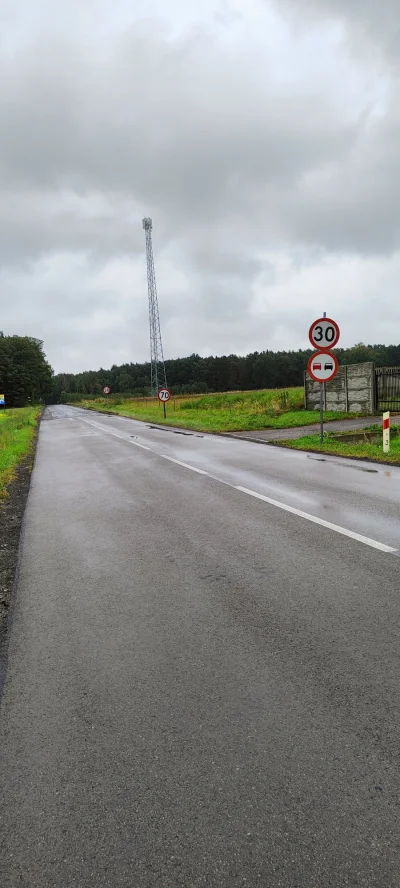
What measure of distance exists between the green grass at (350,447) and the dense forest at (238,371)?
9223cm

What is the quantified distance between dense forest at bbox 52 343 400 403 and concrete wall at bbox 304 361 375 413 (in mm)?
83204

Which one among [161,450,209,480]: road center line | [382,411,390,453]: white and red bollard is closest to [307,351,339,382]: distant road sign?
[382,411,390,453]: white and red bollard

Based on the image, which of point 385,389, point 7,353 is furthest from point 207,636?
point 7,353

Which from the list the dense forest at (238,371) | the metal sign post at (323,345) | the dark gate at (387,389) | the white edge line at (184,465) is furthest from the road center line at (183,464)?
the dense forest at (238,371)

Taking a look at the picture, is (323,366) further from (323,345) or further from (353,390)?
(353,390)

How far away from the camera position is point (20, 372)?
103562 millimetres

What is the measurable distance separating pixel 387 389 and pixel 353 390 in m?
1.33

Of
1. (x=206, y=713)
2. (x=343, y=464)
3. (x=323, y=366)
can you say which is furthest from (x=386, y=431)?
(x=206, y=713)

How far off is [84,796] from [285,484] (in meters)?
7.14

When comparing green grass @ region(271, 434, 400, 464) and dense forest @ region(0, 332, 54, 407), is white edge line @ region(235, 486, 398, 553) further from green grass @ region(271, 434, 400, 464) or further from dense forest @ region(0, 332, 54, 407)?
dense forest @ region(0, 332, 54, 407)

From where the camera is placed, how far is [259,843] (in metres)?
1.88

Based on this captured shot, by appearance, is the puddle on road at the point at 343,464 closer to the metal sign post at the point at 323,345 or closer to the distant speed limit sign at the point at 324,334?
the metal sign post at the point at 323,345

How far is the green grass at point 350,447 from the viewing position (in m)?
11.5

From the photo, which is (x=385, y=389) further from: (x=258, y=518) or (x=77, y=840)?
(x=77, y=840)
